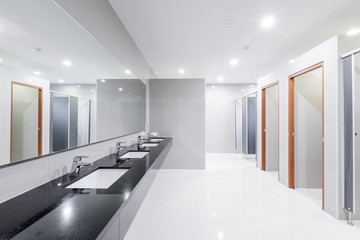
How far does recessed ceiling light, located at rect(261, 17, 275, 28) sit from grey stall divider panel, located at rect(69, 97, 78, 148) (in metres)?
2.64

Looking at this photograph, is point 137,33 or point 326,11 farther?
point 137,33

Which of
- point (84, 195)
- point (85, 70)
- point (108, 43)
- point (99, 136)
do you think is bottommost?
point (84, 195)

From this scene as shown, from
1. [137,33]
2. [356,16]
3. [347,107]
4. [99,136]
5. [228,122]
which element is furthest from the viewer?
[228,122]

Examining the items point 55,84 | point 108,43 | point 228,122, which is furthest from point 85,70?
point 228,122

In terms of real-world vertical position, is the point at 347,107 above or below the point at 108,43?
below

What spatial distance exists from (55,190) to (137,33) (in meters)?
2.59

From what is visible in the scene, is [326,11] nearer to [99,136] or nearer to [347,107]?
[347,107]

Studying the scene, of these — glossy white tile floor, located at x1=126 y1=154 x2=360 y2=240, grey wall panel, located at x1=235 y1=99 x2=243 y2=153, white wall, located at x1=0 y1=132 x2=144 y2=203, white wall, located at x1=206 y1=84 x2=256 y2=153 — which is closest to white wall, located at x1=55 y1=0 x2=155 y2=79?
white wall, located at x1=0 y1=132 x2=144 y2=203

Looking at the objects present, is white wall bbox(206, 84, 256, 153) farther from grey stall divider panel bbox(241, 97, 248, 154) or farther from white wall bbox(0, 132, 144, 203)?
white wall bbox(0, 132, 144, 203)

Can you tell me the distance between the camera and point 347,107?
7.38 feet

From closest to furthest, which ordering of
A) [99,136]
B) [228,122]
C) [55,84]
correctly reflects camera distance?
[55,84] < [99,136] < [228,122]

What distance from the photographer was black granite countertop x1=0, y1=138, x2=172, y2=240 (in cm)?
69

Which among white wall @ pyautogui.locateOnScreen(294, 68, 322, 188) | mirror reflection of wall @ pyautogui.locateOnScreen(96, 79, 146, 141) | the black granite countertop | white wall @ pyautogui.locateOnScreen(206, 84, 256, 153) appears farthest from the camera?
white wall @ pyautogui.locateOnScreen(206, 84, 256, 153)

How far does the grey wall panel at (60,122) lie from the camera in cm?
128
